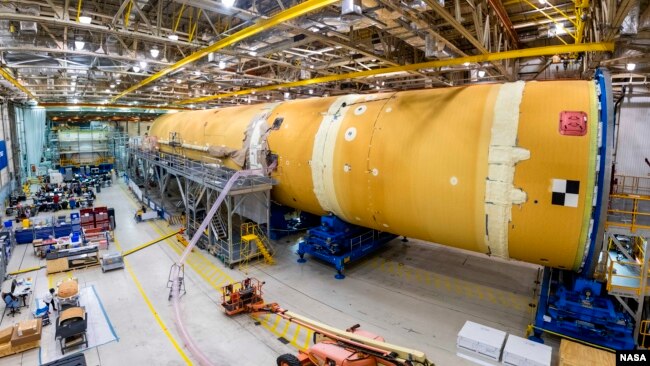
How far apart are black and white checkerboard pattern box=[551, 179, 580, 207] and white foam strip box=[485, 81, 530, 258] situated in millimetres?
625

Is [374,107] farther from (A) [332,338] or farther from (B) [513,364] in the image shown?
(B) [513,364]

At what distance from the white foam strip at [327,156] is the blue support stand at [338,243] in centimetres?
73

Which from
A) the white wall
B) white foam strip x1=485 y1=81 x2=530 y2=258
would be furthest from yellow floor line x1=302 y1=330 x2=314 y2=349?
the white wall

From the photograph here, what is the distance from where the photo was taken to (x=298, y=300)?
446 inches

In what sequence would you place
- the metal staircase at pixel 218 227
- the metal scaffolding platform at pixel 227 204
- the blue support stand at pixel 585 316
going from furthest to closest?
1. the metal staircase at pixel 218 227
2. the metal scaffolding platform at pixel 227 204
3. the blue support stand at pixel 585 316

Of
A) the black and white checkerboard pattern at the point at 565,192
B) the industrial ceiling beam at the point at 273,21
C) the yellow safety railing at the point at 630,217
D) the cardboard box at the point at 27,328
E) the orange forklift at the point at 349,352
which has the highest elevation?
the industrial ceiling beam at the point at 273,21

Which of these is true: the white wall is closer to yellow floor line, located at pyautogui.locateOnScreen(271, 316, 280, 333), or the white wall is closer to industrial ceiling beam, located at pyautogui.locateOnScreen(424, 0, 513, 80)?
industrial ceiling beam, located at pyautogui.locateOnScreen(424, 0, 513, 80)

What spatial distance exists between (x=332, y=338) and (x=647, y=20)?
9.69m

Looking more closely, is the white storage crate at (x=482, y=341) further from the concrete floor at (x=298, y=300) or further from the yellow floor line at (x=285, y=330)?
the yellow floor line at (x=285, y=330)

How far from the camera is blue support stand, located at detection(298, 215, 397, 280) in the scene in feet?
42.8

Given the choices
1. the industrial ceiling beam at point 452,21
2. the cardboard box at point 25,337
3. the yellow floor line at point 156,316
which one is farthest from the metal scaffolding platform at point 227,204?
the industrial ceiling beam at point 452,21

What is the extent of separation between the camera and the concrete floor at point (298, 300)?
8.95m

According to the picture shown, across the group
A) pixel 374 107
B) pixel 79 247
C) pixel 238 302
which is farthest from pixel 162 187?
pixel 374 107

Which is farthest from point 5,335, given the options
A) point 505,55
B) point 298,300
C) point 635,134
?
point 635,134
